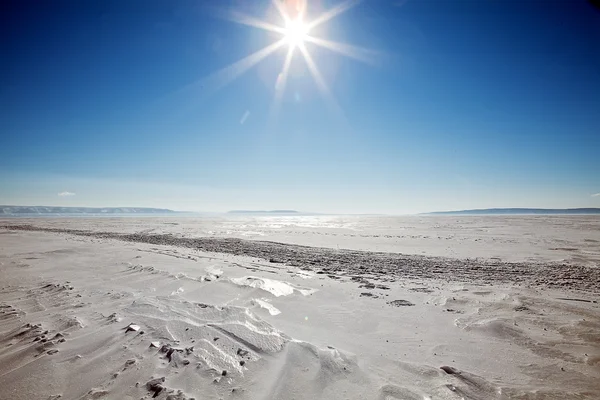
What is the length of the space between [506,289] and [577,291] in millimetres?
1776

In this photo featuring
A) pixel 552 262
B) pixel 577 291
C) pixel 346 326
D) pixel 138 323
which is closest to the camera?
pixel 138 323

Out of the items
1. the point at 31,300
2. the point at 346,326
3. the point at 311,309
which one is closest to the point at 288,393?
the point at 346,326

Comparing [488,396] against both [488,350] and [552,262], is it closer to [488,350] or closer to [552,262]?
[488,350]

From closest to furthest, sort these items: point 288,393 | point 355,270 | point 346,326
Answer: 1. point 288,393
2. point 346,326
3. point 355,270

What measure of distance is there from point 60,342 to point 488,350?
Answer: 6.96m

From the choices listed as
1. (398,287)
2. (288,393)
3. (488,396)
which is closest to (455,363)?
(488,396)

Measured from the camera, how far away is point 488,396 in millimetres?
3381

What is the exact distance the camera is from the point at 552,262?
39.0 feet

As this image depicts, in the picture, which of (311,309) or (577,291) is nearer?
(311,309)

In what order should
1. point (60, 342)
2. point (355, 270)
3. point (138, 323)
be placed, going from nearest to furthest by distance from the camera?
1. point (60, 342)
2. point (138, 323)
3. point (355, 270)

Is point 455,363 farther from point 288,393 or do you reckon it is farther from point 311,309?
point 311,309

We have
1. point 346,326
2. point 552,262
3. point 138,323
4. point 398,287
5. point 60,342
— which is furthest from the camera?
point 552,262

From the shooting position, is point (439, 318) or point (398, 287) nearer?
point (439, 318)

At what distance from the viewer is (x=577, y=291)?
24.7 ft
